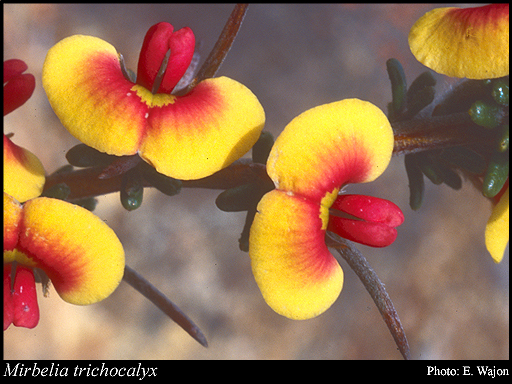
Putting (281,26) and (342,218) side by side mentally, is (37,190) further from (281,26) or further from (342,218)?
(281,26)

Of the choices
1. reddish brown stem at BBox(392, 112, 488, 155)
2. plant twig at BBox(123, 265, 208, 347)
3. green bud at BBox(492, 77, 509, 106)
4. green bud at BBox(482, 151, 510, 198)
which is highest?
green bud at BBox(492, 77, 509, 106)

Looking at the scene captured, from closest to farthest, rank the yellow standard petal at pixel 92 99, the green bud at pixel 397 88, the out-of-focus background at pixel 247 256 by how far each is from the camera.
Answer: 1. the yellow standard petal at pixel 92 99
2. the green bud at pixel 397 88
3. the out-of-focus background at pixel 247 256

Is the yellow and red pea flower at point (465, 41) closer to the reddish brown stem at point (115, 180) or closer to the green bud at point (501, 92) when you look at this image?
the green bud at point (501, 92)

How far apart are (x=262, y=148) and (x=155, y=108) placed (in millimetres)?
109

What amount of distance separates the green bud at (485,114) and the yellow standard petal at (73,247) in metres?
0.32

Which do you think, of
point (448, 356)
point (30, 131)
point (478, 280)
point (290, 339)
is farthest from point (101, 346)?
point (478, 280)

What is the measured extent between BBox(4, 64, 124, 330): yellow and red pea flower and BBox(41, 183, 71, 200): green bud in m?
0.01

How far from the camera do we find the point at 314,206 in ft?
1.07

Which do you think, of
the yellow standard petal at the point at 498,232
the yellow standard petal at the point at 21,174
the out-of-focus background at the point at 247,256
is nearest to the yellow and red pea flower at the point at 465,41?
the yellow standard petal at the point at 498,232

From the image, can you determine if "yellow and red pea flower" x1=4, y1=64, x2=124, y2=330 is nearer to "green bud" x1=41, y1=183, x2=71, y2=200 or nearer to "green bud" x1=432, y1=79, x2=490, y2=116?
"green bud" x1=41, y1=183, x2=71, y2=200

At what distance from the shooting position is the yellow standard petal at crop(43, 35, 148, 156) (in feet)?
1.01

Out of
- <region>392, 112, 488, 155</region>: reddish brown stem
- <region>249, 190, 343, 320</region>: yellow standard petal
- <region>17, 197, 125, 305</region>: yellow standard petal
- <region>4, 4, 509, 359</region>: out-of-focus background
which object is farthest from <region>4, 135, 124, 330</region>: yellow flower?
<region>4, 4, 509, 359</region>: out-of-focus background

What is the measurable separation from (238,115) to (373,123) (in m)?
0.11

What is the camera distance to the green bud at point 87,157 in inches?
15.4
